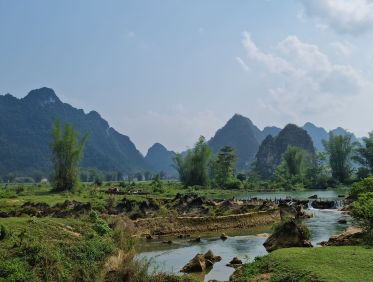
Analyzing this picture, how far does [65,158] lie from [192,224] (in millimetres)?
41896

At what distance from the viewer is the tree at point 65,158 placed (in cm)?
7706

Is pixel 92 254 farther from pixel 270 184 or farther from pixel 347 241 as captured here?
pixel 270 184

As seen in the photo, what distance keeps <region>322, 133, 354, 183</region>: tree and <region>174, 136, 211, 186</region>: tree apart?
3471 centimetres

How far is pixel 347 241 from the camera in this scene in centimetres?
2648

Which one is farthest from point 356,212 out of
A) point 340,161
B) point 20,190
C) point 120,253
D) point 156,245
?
point 340,161

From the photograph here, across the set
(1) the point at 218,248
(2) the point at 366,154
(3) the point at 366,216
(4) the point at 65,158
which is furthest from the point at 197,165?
(3) the point at 366,216

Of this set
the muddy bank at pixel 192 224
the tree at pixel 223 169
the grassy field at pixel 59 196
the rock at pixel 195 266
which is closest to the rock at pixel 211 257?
the rock at pixel 195 266

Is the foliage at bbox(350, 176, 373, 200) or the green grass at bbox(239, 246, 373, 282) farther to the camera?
the foliage at bbox(350, 176, 373, 200)

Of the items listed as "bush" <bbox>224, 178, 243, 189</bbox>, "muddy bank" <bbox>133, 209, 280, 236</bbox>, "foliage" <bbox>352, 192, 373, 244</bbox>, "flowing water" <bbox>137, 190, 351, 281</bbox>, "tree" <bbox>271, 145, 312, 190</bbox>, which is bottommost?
"flowing water" <bbox>137, 190, 351, 281</bbox>

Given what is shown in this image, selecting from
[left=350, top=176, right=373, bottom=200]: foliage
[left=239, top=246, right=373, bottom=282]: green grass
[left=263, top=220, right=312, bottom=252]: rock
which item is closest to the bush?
[left=350, top=176, right=373, bottom=200]: foliage

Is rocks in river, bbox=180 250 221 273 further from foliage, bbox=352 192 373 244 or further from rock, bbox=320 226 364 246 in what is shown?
foliage, bbox=352 192 373 244

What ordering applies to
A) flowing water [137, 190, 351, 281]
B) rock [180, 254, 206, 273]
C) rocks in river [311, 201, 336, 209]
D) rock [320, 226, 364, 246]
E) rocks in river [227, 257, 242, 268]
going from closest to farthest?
rock [180, 254, 206, 273] → rock [320, 226, 364, 246] → flowing water [137, 190, 351, 281] → rocks in river [227, 257, 242, 268] → rocks in river [311, 201, 336, 209]

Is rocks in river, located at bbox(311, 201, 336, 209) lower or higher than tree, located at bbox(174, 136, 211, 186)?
lower

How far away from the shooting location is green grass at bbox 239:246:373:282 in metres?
17.8
